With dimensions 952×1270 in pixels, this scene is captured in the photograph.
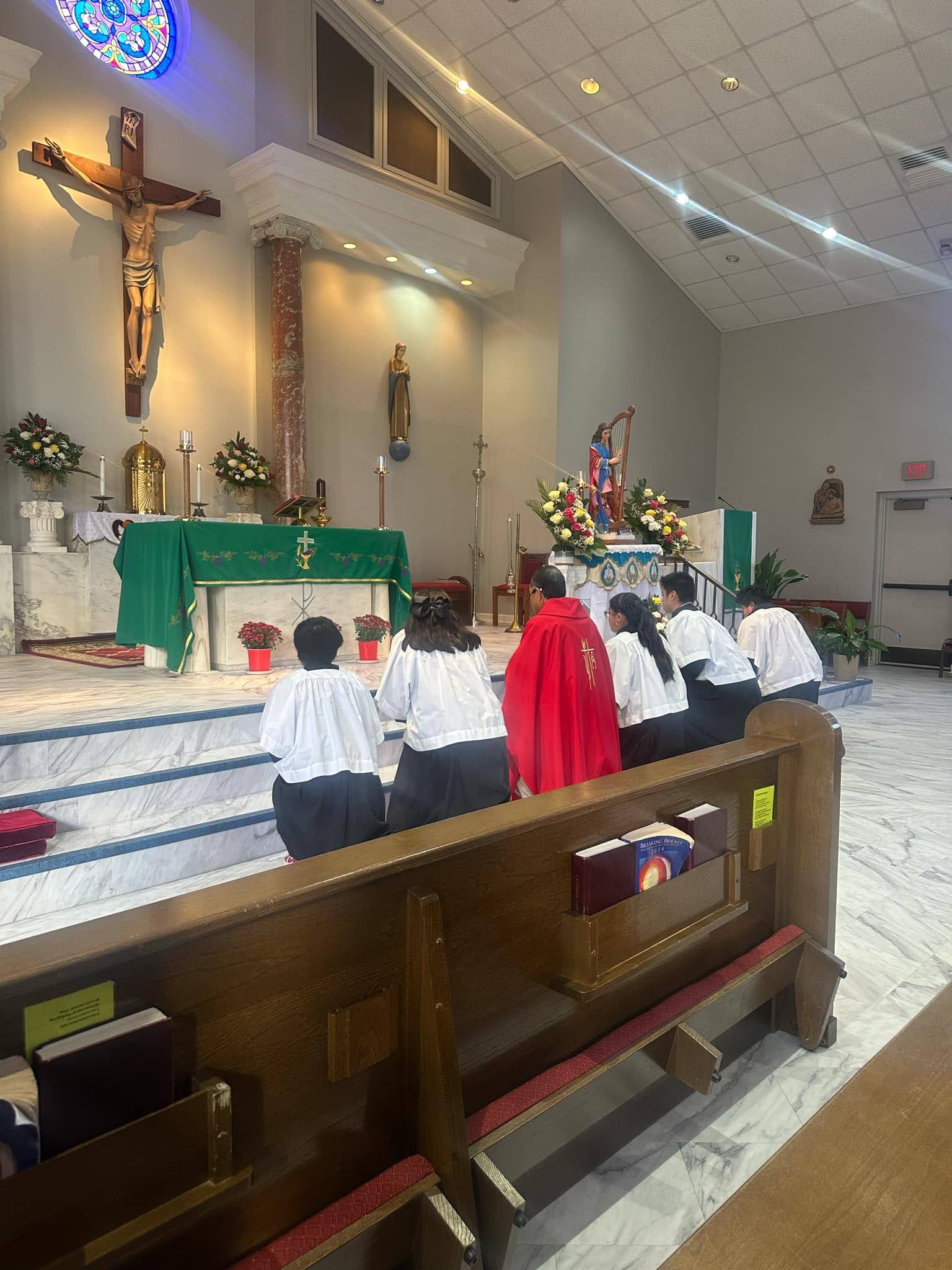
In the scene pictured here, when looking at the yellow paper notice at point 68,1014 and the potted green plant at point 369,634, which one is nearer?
the yellow paper notice at point 68,1014

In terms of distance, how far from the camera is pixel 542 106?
9.90 m

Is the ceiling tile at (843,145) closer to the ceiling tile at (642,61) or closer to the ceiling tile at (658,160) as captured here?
the ceiling tile at (658,160)

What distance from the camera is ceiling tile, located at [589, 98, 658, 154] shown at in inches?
378

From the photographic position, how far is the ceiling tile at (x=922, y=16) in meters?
7.65

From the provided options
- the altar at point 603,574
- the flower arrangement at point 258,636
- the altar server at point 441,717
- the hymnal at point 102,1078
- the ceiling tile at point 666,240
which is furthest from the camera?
the ceiling tile at point 666,240

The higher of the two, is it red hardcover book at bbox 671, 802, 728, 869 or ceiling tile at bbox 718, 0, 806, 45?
ceiling tile at bbox 718, 0, 806, 45

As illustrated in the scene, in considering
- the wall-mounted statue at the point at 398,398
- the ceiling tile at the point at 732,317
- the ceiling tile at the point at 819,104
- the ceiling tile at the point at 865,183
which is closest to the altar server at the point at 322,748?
the wall-mounted statue at the point at 398,398

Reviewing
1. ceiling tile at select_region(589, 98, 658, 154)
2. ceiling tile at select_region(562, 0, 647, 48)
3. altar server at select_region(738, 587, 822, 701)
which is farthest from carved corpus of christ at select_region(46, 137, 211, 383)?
altar server at select_region(738, 587, 822, 701)

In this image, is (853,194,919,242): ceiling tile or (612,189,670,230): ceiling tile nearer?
(853,194,919,242): ceiling tile

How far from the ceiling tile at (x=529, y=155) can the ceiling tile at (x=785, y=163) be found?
7.88 ft

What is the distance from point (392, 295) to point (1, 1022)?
10.5 m

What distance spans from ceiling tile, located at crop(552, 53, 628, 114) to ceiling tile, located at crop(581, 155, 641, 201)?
799mm

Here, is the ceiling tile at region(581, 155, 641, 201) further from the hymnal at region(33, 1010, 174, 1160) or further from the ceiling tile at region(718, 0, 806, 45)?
the hymnal at region(33, 1010, 174, 1160)

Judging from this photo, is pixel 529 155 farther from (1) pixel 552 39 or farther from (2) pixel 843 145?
(2) pixel 843 145
